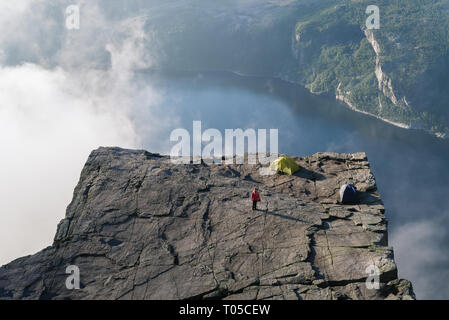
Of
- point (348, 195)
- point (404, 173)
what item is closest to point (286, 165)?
point (348, 195)

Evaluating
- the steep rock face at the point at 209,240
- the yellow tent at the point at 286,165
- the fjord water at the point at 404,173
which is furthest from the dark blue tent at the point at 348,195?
the fjord water at the point at 404,173

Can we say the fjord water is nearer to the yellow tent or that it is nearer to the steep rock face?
the yellow tent

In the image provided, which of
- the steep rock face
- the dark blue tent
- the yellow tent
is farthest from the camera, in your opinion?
the yellow tent

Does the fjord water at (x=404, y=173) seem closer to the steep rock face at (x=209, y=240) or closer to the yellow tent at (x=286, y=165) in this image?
the yellow tent at (x=286, y=165)

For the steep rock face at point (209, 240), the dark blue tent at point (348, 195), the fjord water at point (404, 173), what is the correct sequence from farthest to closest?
the fjord water at point (404, 173), the dark blue tent at point (348, 195), the steep rock face at point (209, 240)

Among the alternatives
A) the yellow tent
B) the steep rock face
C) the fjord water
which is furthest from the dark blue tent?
the fjord water

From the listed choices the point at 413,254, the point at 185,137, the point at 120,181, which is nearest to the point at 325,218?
the point at 120,181
